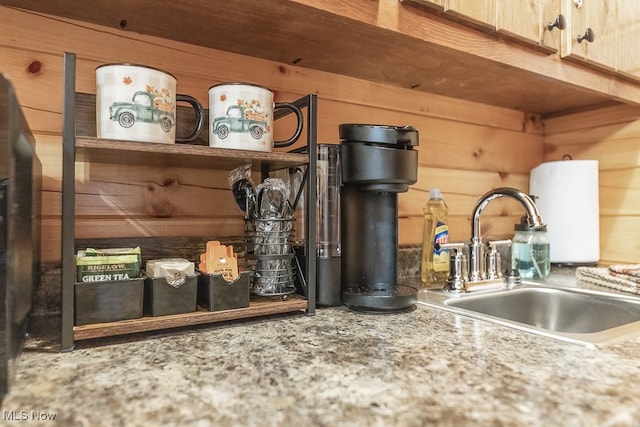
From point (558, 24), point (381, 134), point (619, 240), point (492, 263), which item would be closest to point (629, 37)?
point (558, 24)

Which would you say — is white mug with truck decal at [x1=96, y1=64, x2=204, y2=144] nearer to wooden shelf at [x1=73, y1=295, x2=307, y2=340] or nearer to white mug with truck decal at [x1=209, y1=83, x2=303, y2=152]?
white mug with truck decal at [x1=209, y1=83, x2=303, y2=152]

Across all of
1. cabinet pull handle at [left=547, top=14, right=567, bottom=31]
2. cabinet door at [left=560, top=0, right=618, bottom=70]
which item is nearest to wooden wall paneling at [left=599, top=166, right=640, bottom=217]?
cabinet door at [left=560, top=0, right=618, bottom=70]

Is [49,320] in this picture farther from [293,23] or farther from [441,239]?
[441,239]

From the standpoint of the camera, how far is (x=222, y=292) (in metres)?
0.71

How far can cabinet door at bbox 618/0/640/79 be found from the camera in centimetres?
118

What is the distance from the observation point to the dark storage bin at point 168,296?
2.19 feet

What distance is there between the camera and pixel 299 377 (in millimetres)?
533

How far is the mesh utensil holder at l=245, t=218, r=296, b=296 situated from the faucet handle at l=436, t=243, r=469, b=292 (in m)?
0.45

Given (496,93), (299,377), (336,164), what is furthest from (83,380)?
(496,93)

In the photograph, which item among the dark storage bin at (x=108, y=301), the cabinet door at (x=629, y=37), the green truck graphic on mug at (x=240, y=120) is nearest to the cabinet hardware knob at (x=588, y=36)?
the cabinet door at (x=629, y=37)

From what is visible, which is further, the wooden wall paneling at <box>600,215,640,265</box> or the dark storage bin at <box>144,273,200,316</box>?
the wooden wall paneling at <box>600,215,640,265</box>

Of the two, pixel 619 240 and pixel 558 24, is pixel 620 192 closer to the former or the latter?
pixel 619 240

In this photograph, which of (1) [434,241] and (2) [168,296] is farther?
(1) [434,241]

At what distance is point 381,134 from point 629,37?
89 centimetres
